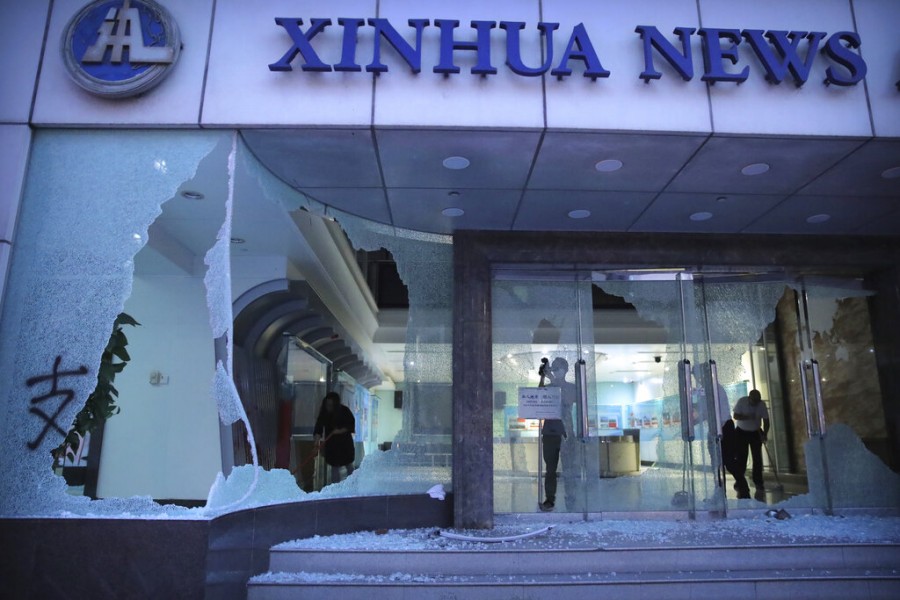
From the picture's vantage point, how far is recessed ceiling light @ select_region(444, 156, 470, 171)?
542 cm

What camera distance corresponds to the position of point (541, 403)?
280 inches

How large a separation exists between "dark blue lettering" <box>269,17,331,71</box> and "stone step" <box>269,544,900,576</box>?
146 inches

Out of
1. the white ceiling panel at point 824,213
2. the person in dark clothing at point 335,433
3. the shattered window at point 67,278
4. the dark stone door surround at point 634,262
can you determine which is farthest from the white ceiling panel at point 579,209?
the shattered window at point 67,278

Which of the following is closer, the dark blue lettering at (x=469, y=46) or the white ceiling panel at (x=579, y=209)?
the dark blue lettering at (x=469, y=46)

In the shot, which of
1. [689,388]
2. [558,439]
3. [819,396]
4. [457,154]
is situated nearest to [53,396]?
[457,154]

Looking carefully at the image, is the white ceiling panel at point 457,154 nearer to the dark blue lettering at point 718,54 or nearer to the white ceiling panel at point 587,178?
the white ceiling panel at point 587,178

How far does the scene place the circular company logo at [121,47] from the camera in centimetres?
493

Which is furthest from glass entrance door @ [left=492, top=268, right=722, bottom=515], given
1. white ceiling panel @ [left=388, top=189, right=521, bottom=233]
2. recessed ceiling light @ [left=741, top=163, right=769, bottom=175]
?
recessed ceiling light @ [left=741, top=163, right=769, bottom=175]

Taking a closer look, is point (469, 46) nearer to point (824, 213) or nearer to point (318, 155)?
point (318, 155)

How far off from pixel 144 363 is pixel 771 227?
7.31m

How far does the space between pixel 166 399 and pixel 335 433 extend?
2.18 meters

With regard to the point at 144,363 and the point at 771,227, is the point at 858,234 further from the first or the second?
the point at 144,363

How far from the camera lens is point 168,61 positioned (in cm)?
495

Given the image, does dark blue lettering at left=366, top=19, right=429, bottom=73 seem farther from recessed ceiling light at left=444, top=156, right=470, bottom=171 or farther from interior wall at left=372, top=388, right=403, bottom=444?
interior wall at left=372, top=388, right=403, bottom=444
